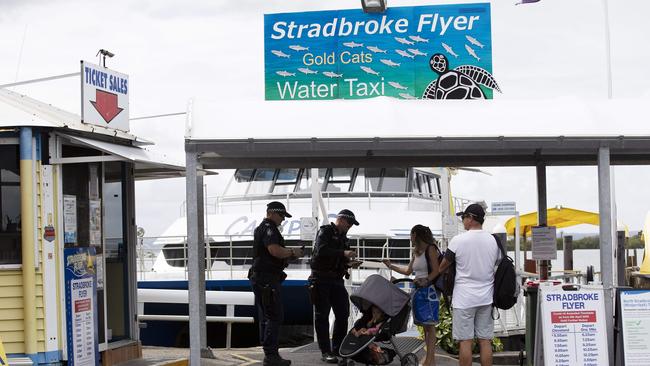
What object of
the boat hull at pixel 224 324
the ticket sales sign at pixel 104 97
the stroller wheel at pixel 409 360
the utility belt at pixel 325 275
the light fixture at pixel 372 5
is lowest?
the boat hull at pixel 224 324

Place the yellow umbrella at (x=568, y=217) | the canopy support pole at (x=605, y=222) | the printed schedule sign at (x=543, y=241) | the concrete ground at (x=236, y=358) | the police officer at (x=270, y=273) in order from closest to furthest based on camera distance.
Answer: the canopy support pole at (x=605, y=222) < the police officer at (x=270, y=273) < the concrete ground at (x=236, y=358) < the printed schedule sign at (x=543, y=241) < the yellow umbrella at (x=568, y=217)

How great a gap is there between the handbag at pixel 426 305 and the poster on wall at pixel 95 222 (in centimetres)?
326

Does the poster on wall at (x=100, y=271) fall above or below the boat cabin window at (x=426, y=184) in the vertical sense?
below

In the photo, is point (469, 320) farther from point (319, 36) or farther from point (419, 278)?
point (319, 36)

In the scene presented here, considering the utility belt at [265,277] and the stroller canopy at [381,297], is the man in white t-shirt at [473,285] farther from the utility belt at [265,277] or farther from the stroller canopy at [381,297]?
the utility belt at [265,277]

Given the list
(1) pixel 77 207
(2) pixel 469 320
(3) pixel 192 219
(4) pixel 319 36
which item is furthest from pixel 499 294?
(4) pixel 319 36

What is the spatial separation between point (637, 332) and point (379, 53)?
24.2 feet

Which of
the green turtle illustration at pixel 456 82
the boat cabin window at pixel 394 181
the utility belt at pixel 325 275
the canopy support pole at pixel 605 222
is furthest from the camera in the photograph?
the boat cabin window at pixel 394 181

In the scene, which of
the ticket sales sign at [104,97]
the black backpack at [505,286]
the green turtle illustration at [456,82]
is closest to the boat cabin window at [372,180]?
the green turtle illustration at [456,82]

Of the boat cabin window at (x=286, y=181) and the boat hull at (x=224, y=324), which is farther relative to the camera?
the boat cabin window at (x=286, y=181)

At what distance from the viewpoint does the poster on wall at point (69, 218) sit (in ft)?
30.1

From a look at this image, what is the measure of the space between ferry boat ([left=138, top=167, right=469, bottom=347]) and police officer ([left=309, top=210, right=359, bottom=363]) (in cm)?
620

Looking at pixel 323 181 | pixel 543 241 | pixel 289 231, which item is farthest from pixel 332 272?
pixel 323 181

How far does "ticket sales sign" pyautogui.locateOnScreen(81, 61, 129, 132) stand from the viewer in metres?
9.29
